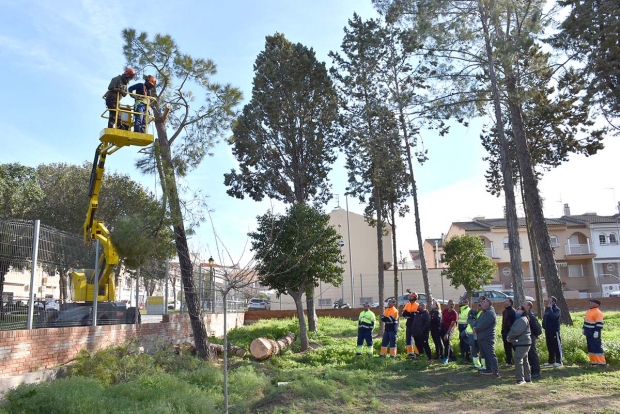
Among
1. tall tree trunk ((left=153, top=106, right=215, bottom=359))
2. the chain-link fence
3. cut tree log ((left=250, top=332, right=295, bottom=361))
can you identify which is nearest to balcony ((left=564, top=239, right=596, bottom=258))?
cut tree log ((left=250, top=332, right=295, bottom=361))

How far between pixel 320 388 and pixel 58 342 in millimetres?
5225

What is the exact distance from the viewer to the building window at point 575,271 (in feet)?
160

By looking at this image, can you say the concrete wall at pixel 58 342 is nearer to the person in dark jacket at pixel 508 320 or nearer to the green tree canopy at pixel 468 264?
the person in dark jacket at pixel 508 320

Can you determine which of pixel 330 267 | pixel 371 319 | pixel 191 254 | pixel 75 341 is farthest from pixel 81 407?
pixel 330 267

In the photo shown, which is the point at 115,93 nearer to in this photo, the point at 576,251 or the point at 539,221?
the point at 539,221

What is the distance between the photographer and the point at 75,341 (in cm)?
1044

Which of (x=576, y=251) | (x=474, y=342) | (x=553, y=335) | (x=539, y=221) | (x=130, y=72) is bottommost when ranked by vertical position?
(x=474, y=342)

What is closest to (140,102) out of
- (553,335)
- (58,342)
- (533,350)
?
(58,342)

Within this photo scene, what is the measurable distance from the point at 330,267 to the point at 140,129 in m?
7.92

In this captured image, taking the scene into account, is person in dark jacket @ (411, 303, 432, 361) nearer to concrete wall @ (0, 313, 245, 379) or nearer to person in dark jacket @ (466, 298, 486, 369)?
person in dark jacket @ (466, 298, 486, 369)

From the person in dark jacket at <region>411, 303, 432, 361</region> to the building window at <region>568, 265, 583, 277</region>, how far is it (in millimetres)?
40641

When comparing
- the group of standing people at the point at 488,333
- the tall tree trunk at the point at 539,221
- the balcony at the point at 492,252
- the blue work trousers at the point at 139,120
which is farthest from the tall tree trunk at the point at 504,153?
the balcony at the point at 492,252

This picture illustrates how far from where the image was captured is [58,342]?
9906mm

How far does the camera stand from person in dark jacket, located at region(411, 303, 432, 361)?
14.2 m
